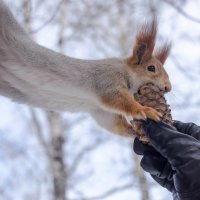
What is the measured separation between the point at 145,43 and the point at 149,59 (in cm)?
9

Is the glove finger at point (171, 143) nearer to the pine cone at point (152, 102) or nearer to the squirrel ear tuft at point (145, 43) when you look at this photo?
the pine cone at point (152, 102)

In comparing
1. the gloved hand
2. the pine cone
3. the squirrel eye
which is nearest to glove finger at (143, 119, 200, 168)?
the gloved hand

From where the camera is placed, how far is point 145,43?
226 centimetres

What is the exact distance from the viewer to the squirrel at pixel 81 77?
1.94 metres

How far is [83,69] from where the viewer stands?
7.02 ft

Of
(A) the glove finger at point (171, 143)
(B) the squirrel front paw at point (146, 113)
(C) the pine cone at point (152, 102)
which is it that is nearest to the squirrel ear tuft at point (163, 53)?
(C) the pine cone at point (152, 102)

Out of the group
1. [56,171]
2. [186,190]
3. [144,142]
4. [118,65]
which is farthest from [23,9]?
[186,190]

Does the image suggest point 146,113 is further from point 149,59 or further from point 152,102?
point 149,59

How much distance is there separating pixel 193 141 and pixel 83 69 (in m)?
0.67

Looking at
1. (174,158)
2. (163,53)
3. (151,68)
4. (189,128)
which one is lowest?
(174,158)

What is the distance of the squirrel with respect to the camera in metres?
1.94

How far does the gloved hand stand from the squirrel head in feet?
1.24

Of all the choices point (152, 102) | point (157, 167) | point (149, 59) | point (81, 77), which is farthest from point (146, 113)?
point (149, 59)

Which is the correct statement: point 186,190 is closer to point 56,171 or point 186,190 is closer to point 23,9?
point 56,171
